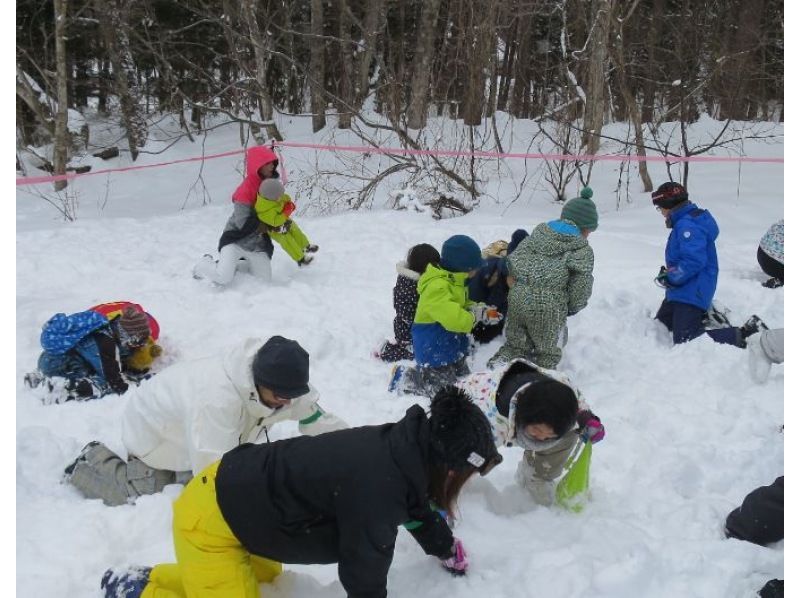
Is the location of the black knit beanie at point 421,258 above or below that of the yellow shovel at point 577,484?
above

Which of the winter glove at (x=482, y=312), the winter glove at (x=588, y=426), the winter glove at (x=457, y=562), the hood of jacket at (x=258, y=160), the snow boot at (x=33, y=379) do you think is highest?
the hood of jacket at (x=258, y=160)

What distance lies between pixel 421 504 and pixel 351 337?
2.88 m

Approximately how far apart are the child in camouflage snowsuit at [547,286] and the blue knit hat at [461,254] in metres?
0.37

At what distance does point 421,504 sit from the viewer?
2.14 meters

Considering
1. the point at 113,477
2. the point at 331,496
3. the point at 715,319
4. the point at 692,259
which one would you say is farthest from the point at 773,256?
the point at 113,477

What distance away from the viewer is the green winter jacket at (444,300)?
397 cm

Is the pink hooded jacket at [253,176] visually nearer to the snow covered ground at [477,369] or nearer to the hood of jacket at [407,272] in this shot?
the snow covered ground at [477,369]

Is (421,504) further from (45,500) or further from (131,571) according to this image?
(45,500)

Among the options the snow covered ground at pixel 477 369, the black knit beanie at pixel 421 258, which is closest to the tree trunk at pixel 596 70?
the snow covered ground at pixel 477 369

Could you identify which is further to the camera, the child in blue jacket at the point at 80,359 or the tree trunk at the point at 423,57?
the tree trunk at the point at 423,57

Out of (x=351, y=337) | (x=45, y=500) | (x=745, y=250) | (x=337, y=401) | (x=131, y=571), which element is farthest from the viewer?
(x=745, y=250)

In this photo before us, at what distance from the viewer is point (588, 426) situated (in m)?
2.88

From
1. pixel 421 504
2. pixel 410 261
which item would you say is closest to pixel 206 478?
pixel 421 504

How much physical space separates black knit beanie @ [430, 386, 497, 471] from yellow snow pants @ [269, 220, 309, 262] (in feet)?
14.7
